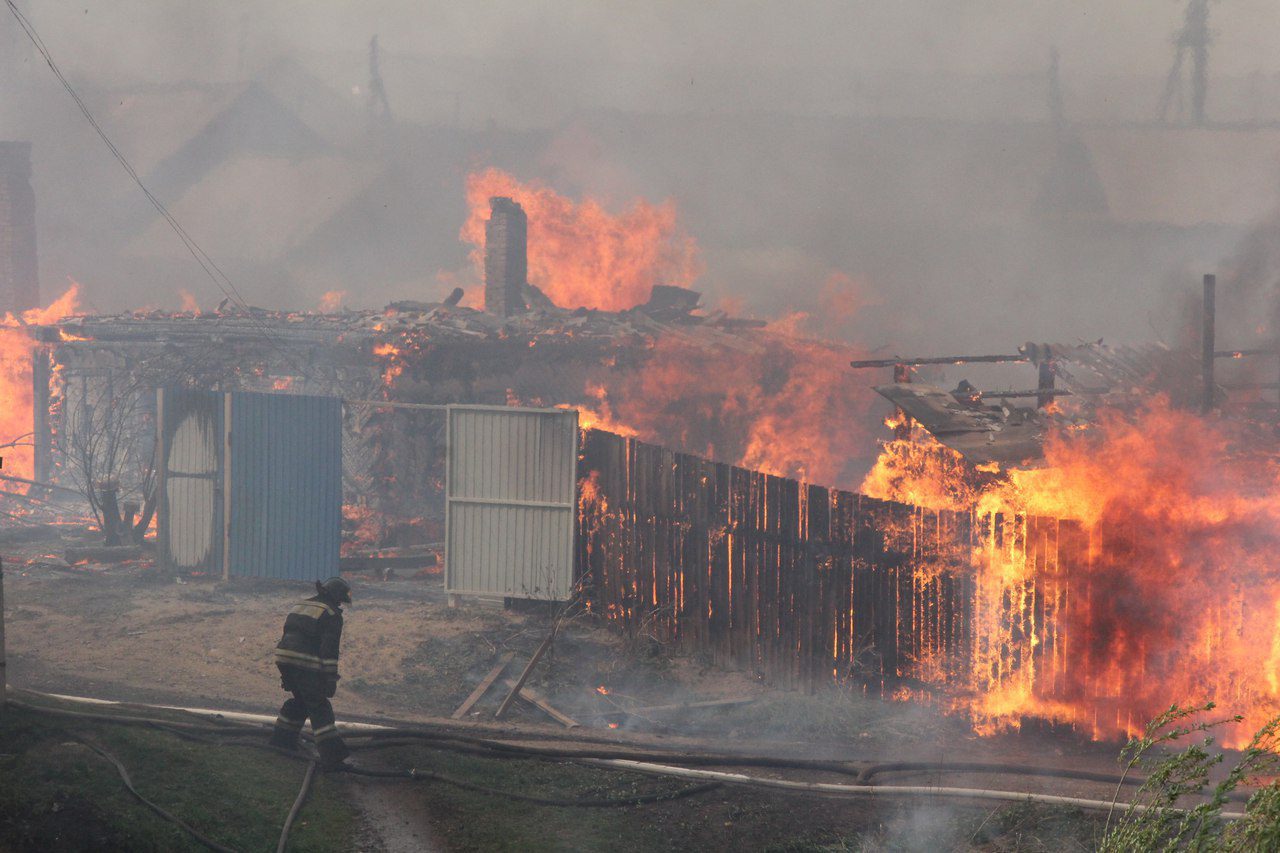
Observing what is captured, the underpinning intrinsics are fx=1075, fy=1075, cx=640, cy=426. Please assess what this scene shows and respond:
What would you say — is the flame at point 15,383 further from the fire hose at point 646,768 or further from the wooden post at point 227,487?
the fire hose at point 646,768

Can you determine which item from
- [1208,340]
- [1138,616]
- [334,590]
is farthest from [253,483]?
[1208,340]

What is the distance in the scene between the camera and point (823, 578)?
10.0 meters

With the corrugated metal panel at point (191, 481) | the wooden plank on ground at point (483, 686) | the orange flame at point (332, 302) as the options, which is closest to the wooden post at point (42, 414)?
the corrugated metal panel at point (191, 481)

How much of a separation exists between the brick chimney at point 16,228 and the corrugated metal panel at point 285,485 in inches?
850

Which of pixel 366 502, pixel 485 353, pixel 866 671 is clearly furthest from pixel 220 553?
pixel 866 671

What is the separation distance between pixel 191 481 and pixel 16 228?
22076 millimetres

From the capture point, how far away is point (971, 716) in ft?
30.0

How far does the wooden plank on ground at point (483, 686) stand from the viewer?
10.1 meters

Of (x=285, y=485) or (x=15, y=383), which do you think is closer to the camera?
(x=285, y=485)

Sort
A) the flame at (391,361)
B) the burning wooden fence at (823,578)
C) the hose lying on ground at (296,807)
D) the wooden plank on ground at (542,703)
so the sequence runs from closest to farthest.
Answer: the hose lying on ground at (296,807)
the burning wooden fence at (823,578)
the wooden plank on ground at (542,703)
the flame at (391,361)

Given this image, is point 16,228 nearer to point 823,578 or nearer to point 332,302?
point 332,302

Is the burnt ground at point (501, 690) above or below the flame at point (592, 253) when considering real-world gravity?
below

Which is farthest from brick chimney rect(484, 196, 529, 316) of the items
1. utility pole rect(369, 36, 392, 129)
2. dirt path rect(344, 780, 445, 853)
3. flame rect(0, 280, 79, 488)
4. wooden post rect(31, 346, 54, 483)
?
utility pole rect(369, 36, 392, 129)

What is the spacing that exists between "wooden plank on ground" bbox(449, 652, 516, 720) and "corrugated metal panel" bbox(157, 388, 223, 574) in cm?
516
